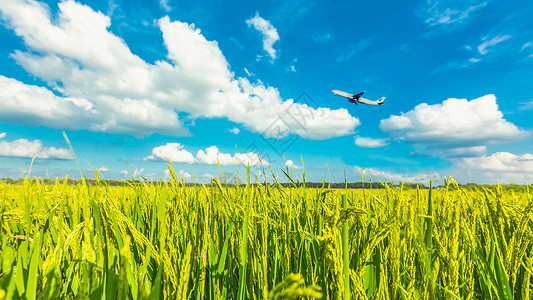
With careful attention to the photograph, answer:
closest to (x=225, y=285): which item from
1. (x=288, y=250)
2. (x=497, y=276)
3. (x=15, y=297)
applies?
(x=288, y=250)

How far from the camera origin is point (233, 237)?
136cm

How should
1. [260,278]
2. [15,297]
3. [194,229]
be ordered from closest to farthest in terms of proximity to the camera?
1. [15,297]
2. [260,278]
3. [194,229]

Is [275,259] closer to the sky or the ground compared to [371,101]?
closer to the ground

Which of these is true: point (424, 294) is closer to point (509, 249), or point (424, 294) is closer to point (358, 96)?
point (509, 249)

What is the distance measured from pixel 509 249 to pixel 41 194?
350 centimetres

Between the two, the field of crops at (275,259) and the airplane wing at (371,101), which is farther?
the airplane wing at (371,101)

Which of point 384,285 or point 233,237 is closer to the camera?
point 384,285

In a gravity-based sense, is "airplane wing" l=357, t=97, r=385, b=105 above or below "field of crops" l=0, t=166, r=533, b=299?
above

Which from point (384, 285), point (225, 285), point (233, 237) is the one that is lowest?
point (225, 285)

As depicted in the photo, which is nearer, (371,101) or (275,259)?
(275,259)

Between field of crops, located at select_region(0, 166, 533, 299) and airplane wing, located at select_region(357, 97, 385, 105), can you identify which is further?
airplane wing, located at select_region(357, 97, 385, 105)

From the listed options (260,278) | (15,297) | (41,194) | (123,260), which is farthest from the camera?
(41,194)

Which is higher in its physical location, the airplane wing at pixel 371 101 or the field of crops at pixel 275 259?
the airplane wing at pixel 371 101

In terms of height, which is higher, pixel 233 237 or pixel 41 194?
pixel 41 194
